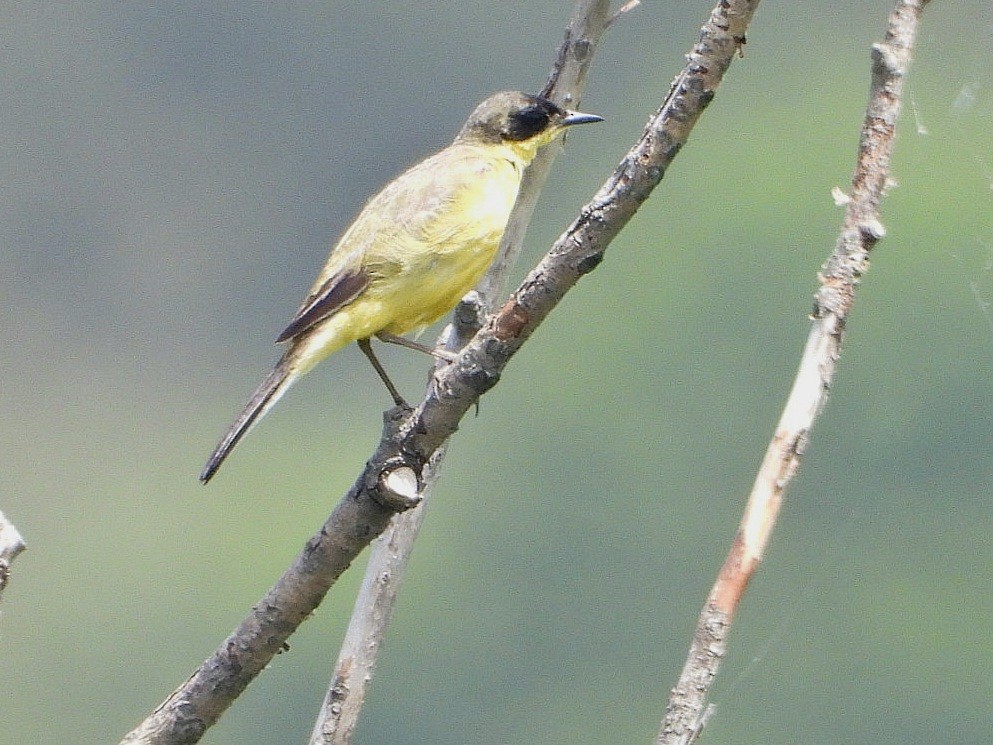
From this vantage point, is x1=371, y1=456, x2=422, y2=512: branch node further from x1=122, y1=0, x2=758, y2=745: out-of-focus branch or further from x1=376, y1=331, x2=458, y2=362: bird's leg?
x1=376, y1=331, x2=458, y2=362: bird's leg

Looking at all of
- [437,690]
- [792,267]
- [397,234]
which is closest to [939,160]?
[792,267]

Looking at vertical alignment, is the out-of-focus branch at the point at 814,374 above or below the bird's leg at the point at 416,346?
below

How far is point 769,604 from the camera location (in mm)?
43000

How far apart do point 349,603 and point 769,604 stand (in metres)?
9.96

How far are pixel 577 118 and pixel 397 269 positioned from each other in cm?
106

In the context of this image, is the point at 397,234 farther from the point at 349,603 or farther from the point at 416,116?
the point at 416,116

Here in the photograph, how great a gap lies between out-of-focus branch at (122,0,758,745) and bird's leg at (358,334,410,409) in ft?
1.69

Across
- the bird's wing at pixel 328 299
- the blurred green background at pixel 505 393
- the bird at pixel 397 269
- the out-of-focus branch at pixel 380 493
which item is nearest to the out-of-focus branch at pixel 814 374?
the out-of-focus branch at pixel 380 493

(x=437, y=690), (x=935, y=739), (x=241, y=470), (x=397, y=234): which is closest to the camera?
(x=397, y=234)

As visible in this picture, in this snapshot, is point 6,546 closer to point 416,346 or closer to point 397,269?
point 416,346

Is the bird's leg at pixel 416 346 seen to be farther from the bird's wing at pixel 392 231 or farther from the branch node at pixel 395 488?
the branch node at pixel 395 488

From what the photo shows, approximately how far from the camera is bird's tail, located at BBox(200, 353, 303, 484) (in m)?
6.71

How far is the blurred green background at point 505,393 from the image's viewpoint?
4012 centimetres

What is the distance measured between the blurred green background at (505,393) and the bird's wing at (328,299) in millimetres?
25664
